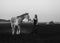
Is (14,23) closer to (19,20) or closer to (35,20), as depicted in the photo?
(19,20)

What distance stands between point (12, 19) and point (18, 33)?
2.23 metres

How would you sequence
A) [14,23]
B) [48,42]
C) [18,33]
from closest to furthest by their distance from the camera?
[48,42] < [18,33] < [14,23]

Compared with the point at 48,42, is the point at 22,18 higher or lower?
higher

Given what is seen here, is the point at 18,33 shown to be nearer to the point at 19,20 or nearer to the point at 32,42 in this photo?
the point at 19,20

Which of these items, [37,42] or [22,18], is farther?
[22,18]

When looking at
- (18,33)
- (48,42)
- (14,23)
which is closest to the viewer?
(48,42)

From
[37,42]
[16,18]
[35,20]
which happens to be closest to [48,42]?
[37,42]

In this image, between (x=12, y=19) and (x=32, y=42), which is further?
(x=12, y=19)

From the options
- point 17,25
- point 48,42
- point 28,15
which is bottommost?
point 48,42

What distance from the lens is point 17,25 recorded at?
14.5 metres

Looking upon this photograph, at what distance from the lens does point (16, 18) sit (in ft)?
48.4

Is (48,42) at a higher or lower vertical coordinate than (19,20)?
lower

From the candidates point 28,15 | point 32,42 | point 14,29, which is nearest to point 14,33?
point 14,29

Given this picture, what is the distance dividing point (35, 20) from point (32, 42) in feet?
13.8
